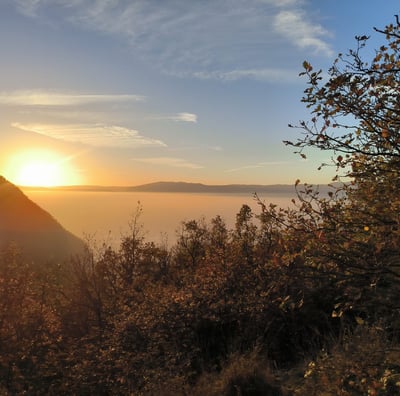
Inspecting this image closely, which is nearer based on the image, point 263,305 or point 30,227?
point 263,305

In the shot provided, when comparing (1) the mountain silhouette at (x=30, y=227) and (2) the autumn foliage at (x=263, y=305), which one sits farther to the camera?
(1) the mountain silhouette at (x=30, y=227)

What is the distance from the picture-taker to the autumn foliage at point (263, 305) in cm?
560

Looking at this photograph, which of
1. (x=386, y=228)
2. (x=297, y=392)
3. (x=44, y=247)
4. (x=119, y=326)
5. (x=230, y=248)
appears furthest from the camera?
(x=44, y=247)

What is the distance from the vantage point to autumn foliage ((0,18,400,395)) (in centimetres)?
560

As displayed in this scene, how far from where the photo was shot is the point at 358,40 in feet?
18.1

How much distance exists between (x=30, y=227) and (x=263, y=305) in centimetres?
14289

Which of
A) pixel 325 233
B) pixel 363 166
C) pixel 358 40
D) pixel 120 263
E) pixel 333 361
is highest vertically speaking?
pixel 358 40

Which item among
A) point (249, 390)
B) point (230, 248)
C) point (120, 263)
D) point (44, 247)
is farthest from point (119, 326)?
point (44, 247)

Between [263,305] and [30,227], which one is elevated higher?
[263,305]

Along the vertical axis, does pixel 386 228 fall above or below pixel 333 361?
above

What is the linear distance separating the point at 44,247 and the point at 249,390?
132045 millimetres

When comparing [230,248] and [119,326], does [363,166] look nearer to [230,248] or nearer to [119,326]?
[119,326]

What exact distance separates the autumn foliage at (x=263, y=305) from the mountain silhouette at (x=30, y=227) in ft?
333

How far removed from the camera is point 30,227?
143m
